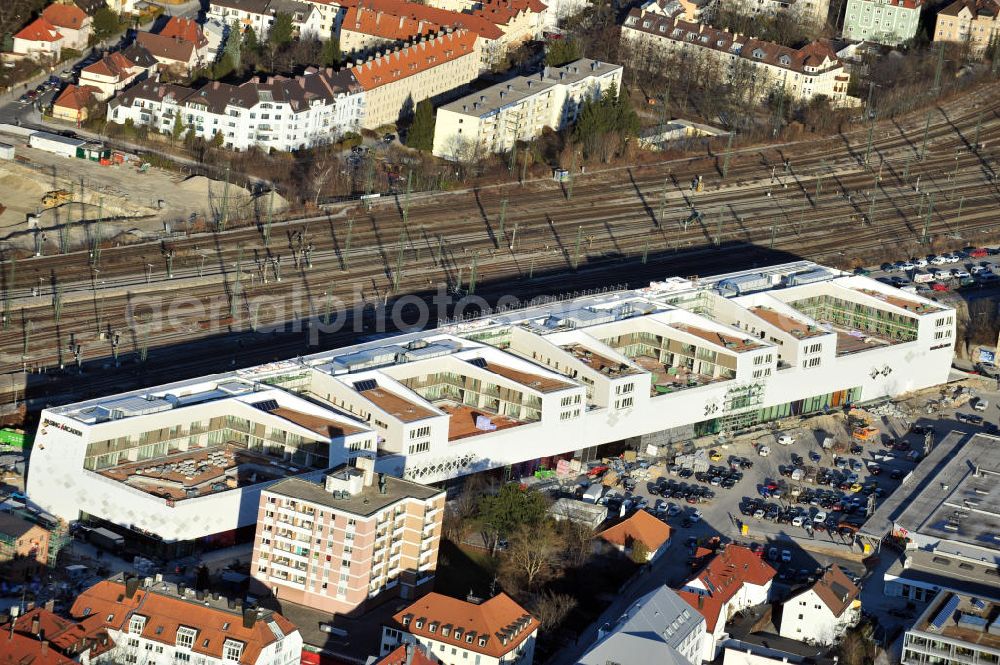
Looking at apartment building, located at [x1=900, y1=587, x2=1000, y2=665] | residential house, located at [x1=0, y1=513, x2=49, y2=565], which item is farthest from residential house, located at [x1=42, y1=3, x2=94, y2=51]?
apartment building, located at [x1=900, y1=587, x2=1000, y2=665]

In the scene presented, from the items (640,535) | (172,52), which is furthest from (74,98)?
(640,535)

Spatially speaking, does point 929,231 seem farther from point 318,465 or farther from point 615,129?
point 318,465

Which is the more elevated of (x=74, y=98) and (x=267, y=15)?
(x=267, y=15)

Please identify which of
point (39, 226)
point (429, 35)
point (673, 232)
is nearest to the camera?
point (39, 226)

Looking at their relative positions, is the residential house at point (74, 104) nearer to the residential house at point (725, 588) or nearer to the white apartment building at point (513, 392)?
the white apartment building at point (513, 392)

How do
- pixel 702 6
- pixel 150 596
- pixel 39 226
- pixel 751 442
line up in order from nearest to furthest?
pixel 150 596, pixel 751 442, pixel 39 226, pixel 702 6

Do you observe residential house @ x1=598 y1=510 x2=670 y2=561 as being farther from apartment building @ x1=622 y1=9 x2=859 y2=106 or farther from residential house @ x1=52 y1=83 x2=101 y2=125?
apartment building @ x1=622 y1=9 x2=859 y2=106

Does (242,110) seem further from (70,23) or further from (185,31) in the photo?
(70,23)

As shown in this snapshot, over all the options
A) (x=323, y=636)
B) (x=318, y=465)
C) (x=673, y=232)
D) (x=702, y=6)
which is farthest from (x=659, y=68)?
(x=323, y=636)
